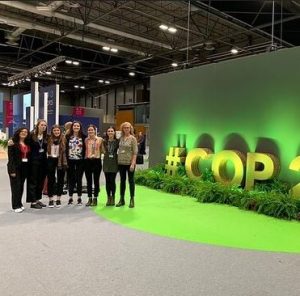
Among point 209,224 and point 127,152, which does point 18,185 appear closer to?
point 127,152

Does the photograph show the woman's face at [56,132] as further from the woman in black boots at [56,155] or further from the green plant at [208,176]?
the green plant at [208,176]

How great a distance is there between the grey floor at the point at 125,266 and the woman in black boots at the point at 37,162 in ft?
3.75

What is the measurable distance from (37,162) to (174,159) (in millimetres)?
3808

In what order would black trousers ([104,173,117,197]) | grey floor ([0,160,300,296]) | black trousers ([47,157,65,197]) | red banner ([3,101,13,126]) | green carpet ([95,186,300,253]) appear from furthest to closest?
red banner ([3,101,13,126])
black trousers ([104,173,117,197])
black trousers ([47,157,65,197])
green carpet ([95,186,300,253])
grey floor ([0,160,300,296])

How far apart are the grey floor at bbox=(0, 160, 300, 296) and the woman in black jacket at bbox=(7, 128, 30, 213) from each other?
0.93m

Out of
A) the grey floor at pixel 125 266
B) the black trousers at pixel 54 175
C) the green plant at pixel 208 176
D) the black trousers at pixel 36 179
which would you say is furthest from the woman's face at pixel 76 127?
the green plant at pixel 208 176

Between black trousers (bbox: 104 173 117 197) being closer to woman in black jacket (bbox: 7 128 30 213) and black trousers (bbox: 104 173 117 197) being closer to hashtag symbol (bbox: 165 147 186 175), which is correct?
woman in black jacket (bbox: 7 128 30 213)

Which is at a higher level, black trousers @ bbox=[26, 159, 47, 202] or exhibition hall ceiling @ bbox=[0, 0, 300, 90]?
exhibition hall ceiling @ bbox=[0, 0, 300, 90]

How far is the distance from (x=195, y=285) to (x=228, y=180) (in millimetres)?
4678

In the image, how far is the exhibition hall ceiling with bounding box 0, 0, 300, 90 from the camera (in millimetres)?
10680

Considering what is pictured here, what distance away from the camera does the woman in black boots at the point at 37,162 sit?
19.2ft

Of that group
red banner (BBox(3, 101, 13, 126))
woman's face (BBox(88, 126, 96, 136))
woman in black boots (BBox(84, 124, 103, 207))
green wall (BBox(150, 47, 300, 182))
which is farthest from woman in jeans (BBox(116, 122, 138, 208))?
red banner (BBox(3, 101, 13, 126))

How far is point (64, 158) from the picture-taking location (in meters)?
6.00

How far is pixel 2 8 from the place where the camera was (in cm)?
1143
